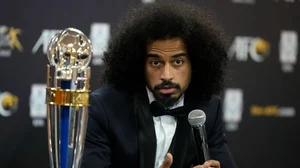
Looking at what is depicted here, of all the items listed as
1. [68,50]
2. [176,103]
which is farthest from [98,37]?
[68,50]

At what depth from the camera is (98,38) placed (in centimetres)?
282

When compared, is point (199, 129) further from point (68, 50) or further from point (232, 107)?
point (232, 107)

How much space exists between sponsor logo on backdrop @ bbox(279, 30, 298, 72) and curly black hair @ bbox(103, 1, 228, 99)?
89 centimetres

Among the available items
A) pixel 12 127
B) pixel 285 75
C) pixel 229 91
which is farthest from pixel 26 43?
pixel 285 75

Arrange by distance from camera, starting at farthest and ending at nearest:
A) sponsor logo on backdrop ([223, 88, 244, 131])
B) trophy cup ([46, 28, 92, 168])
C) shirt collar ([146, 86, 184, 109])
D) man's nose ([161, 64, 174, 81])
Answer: sponsor logo on backdrop ([223, 88, 244, 131]) → shirt collar ([146, 86, 184, 109]) → man's nose ([161, 64, 174, 81]) → trophy cup ([46, 28, 92, 168])

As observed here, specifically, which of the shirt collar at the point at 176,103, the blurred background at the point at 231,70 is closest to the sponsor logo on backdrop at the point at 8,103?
the blurred background at the point at 231,70

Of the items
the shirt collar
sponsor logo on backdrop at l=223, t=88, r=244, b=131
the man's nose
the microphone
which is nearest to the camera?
the microphone

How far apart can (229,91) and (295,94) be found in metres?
0.37

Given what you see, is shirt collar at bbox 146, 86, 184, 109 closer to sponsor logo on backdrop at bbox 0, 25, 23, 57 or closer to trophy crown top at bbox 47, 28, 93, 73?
sponsor logo on backdrop at bbox 0, 25, 23, 57

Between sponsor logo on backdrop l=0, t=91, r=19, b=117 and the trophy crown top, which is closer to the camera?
the trophy crown top

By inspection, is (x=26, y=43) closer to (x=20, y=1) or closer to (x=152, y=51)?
(x=20, y=1)

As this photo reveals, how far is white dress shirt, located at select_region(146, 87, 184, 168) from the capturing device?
6.91 feet

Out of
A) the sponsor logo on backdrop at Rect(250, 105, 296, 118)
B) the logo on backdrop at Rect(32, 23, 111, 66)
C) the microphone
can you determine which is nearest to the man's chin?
the microphone

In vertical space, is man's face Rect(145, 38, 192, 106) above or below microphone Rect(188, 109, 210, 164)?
above
